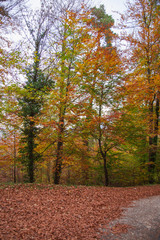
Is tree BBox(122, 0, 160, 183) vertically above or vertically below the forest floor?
above

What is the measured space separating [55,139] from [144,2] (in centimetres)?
958

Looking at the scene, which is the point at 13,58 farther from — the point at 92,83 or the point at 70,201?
the point at 70,201

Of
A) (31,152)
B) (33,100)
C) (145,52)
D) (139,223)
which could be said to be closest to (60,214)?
(139,223)

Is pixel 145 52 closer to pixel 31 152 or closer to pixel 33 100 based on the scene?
pixel 33 100

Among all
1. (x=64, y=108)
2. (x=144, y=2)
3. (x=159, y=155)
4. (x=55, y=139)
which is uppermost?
(x=144, y=2)

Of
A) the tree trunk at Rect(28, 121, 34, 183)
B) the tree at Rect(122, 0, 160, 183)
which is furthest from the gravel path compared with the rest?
the tree trunk at Rect(28, 121, 34, 183)

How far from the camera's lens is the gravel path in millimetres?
3615

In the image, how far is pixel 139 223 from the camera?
4.24 meters

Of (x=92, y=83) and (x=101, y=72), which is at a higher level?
(x=101, y=72)

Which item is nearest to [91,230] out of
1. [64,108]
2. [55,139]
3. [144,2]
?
[55,139]

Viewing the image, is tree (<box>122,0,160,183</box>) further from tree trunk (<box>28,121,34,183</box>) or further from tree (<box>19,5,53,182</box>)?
tree trunk (<box>28,121,34,183</box>)

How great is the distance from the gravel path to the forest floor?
61 mm

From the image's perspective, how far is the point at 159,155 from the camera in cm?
1115

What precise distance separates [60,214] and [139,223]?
2.20 m
